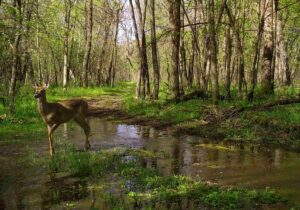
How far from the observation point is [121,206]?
7.37 meters

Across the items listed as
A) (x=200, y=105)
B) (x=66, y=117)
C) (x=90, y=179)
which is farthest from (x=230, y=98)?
(x=90, y=179)

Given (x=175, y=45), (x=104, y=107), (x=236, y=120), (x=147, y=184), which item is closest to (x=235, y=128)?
(x=236, y=120)

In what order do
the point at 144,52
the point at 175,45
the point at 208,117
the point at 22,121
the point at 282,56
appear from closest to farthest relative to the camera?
the point at 208,117
the point at 22,121
the point at 175,45
the point at 144,52
the point at 282,56

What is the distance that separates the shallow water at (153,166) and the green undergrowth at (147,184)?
34 cm

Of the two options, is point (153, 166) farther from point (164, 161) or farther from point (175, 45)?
point (175, 45)

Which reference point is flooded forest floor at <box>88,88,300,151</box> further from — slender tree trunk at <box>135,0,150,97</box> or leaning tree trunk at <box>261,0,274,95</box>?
slender tree trunk at <box>135,0,150,97</box>

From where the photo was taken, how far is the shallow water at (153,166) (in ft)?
26.4

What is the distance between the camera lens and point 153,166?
1058 cm

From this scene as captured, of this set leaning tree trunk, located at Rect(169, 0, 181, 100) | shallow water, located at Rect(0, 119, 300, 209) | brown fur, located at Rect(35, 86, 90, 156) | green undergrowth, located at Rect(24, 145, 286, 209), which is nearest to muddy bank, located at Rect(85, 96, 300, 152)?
shallow water, located at Rect(0, 119, 300, 209)

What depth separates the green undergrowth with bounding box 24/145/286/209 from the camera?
757 centimetres

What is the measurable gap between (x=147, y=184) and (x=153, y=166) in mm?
1952

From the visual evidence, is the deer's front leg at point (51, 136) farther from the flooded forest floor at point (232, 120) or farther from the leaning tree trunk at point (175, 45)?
the leaning tree trunk at point (175, 45)

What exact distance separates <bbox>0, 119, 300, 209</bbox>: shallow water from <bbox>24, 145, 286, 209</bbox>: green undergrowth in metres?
0.34

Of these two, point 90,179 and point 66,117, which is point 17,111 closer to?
point 66,117
